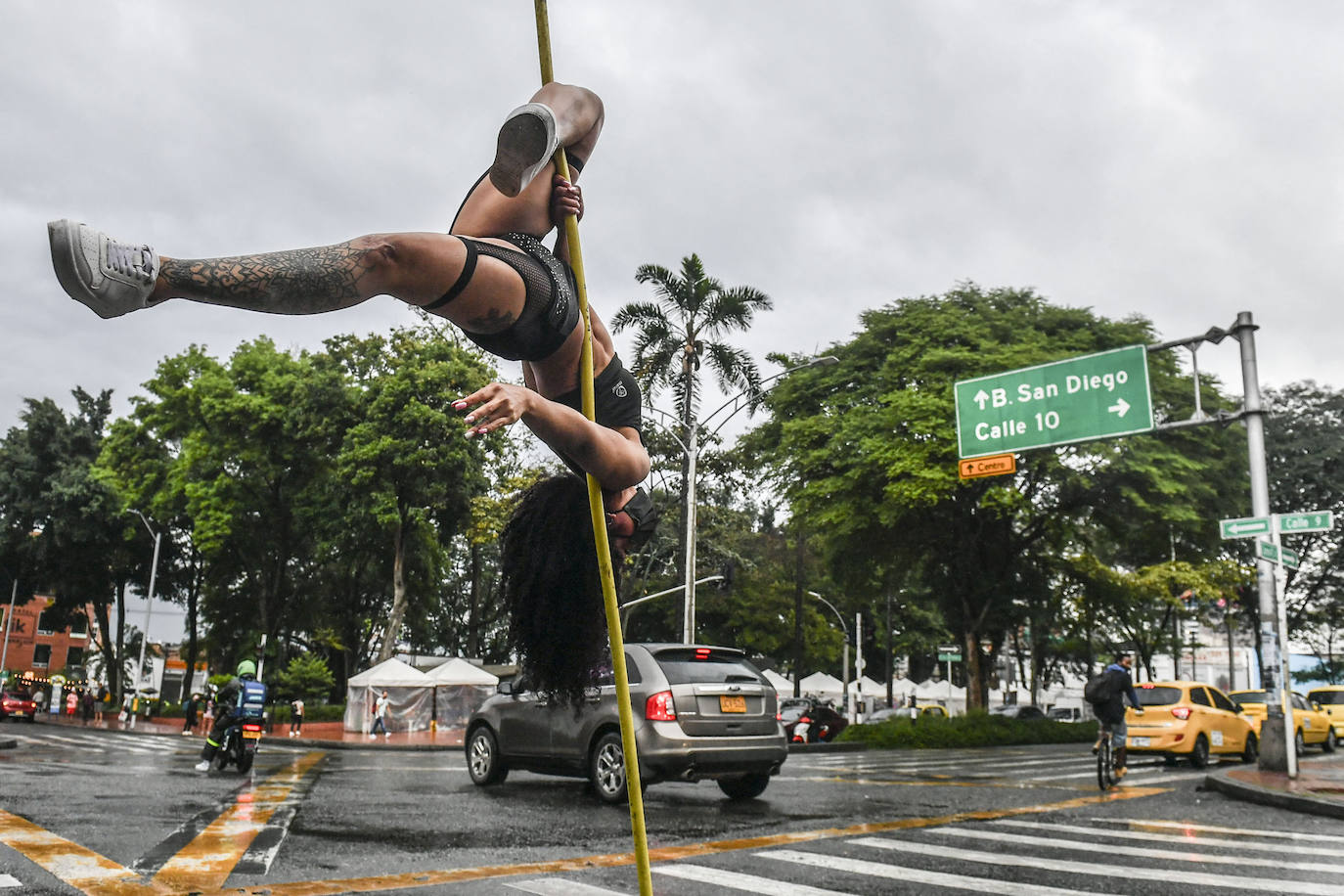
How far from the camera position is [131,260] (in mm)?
1791

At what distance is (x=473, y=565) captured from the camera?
39250 mm

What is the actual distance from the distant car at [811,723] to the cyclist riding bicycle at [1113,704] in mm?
10935

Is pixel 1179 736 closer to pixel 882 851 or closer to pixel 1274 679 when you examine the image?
pixel 1274 679

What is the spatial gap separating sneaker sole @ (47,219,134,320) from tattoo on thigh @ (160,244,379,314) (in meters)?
0.13

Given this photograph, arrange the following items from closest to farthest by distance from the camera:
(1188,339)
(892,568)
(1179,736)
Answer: (1188,339)
(1179,736)
(892,568)

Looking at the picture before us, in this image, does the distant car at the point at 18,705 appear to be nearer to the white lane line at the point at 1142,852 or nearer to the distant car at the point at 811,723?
the distant car at the point at 811,723

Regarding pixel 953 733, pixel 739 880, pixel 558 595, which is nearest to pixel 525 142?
pixel 558 595

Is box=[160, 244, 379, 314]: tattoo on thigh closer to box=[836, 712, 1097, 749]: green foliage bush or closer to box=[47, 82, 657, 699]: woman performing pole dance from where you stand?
box=[47, 82, 657, 699]: woman performing pole dance

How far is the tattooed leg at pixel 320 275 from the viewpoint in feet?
6.01

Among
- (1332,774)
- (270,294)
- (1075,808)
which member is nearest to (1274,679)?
(1332,774)

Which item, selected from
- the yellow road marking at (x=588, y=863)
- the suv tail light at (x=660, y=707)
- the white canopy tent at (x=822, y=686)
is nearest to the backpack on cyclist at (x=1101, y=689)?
the yellow road marking at (x=588, y=863)

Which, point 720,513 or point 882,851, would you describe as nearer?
point 882,851

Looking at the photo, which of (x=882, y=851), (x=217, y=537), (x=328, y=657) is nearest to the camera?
(x=882, y=851)

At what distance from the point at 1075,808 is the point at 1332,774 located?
6899mm
